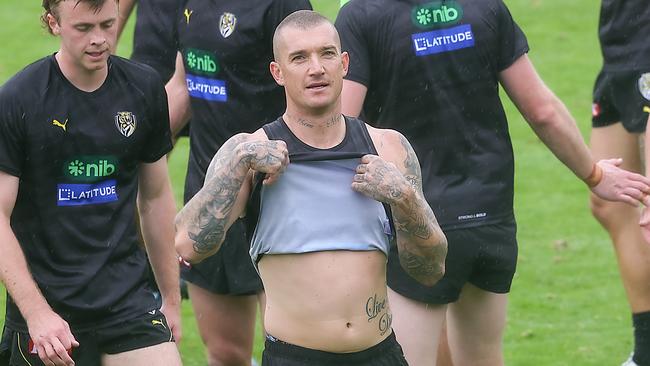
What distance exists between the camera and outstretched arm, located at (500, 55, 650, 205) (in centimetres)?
684

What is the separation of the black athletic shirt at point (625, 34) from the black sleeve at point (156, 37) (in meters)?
2.53

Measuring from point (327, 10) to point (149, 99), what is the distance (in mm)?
10569

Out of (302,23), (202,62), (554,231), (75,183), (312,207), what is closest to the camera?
(312,207)

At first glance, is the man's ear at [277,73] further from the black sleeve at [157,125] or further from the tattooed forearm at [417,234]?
the black sleeve at [157,125]

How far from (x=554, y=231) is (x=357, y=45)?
16.7 feet

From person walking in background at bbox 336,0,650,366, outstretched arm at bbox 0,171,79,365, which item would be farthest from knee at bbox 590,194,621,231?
outstretched arm at bbox 0,171,79,365

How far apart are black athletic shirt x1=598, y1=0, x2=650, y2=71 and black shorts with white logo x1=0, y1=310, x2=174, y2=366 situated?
3420 millimetres

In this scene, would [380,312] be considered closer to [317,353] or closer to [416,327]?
[317,353]

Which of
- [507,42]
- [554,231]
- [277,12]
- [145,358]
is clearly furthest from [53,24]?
[554,231]

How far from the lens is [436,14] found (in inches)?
265

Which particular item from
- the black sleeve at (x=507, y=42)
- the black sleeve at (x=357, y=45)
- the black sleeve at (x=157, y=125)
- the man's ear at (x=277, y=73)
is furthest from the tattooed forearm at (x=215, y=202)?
the black sleeve at (x=507, y=42)

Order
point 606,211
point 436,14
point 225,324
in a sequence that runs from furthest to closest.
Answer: point 606,211 → point 225,324 → point 436,14

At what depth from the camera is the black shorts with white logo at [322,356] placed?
5.62 metres

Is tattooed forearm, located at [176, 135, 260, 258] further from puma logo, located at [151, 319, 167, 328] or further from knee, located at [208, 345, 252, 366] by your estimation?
knee, located at [208, 345, 252, 366]
